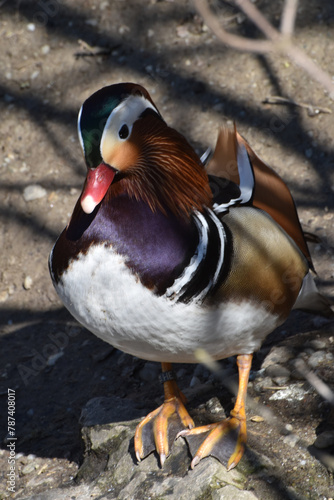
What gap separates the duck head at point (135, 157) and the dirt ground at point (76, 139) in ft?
2.97

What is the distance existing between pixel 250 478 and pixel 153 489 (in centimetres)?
32

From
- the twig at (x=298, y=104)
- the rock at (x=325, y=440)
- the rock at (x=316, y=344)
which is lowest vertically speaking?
the rock at (x=316, y=344)

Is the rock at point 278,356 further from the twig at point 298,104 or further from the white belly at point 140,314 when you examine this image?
the twig at point 298,104

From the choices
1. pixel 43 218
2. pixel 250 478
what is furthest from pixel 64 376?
pixel 250 478

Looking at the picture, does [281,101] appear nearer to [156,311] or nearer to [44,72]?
[44,72]

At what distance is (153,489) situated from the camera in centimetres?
197

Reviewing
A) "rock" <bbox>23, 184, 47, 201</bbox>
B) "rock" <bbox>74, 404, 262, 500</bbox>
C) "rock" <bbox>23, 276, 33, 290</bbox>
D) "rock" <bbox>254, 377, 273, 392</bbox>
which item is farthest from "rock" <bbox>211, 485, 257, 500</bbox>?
"rock" <bbox>23, 184, 47, 201</bbox>

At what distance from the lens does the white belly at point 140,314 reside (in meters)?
1.74

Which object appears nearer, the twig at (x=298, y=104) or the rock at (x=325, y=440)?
the rock at (x=325, y=440)

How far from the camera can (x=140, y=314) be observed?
1.75 metres

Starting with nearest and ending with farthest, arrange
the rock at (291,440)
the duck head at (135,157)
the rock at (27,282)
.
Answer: the duck head at (135,157)
the rock at (291,440)
the rock at (27,282)

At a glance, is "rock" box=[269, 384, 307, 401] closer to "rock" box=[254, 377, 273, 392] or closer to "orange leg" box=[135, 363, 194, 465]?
"rock" box=[254, 377, 273, 392]

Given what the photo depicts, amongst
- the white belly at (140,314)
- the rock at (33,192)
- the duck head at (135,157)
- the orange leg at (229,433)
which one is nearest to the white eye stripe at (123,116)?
the duck head at (135,157)

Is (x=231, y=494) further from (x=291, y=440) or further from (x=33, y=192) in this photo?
(x=33, y=192)
